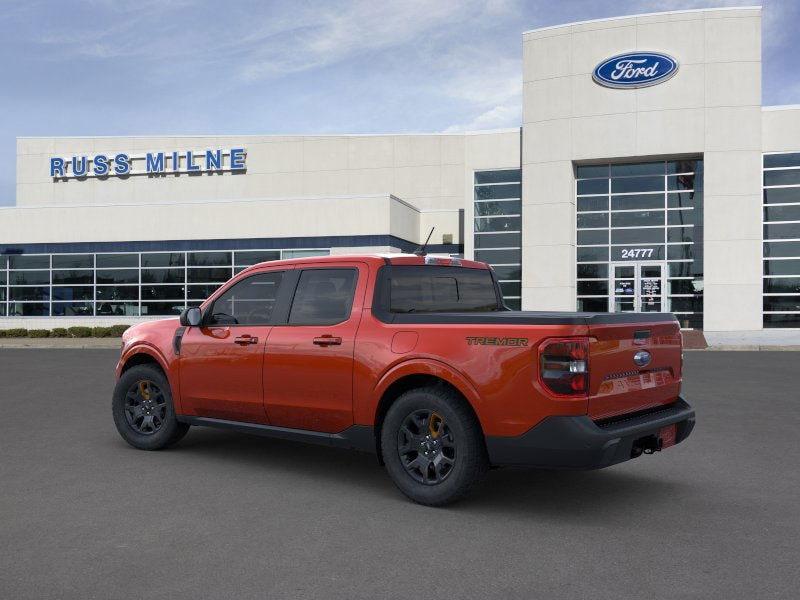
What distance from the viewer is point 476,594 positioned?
13.1 ft

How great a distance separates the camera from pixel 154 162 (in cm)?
4116

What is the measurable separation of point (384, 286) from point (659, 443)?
2.38 meters

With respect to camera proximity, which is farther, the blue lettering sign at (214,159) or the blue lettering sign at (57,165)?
the blue lettering sign at (57,165)

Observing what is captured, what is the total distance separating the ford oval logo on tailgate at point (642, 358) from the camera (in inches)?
222

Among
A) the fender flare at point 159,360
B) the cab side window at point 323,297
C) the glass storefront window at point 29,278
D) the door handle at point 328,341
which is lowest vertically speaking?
the fender flare at point 159,360

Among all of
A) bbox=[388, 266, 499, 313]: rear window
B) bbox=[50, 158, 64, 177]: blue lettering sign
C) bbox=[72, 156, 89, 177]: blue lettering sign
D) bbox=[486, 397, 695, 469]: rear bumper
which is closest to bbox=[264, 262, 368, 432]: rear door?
bbox=[388, 266, 499, 313]: rear window

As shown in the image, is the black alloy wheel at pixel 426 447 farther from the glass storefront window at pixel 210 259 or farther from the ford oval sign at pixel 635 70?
the glass storefront window at pixel 210 259

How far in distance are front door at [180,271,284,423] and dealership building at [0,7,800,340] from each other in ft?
82.5

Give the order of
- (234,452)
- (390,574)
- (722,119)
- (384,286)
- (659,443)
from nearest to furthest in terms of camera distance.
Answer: (390,574)
(659,443)
(384,286)
(234,452)
(722,119)

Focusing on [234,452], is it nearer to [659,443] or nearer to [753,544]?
[659,443]

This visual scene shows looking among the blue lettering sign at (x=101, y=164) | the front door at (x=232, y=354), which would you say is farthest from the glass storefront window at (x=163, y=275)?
the front door at (x=232, y=354)

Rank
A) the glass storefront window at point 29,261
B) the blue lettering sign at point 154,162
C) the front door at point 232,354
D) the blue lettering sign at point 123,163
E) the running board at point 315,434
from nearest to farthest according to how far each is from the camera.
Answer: the running board at point 315,434
the front door at point 232,354
the glass storefront window at point 29,261
the blue lettering sign at point 154,162
the blue lettering sign at point 123,163

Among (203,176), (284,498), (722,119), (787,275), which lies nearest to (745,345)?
(787,275)

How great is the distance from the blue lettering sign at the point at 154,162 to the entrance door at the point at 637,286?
23.5 meters
